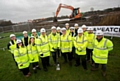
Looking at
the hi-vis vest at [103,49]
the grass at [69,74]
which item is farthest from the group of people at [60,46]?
the grass at [69,74]

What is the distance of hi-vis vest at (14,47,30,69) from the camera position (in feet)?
17.1

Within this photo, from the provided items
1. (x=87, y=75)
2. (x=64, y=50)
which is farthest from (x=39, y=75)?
(x=87, y=75)

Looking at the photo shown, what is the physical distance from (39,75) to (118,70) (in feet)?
11.9

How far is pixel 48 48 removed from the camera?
5.86 metres

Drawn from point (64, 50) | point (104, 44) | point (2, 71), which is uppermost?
point (104, 44)

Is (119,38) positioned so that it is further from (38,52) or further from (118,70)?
(38,52)

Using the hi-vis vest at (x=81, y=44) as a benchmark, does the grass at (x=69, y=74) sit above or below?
below

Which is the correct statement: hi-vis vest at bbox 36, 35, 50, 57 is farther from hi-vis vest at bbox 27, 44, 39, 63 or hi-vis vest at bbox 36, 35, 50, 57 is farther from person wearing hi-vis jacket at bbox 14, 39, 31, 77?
person wearing hi-vis jacket at bbox 14, 39, 31, 77

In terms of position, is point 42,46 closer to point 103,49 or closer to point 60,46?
point 60,46

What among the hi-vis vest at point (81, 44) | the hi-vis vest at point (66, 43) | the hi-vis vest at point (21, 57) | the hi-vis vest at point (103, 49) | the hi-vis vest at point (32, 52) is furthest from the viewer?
the hi-vis vest at point (66, 43)

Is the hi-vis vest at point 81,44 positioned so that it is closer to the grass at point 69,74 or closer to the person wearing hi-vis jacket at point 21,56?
the grass at point 69,74

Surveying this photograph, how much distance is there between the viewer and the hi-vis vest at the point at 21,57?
5.21 metres

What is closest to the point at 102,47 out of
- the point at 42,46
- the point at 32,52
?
the point at 42,46

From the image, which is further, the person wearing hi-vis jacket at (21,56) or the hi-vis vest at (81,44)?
the hi-vis vest at (81,44)
